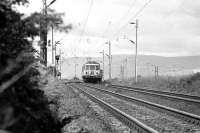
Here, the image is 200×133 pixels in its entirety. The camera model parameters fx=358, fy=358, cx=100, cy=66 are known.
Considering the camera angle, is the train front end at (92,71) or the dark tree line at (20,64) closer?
the dark tree line at (20,64)

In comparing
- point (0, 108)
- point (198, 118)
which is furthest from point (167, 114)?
point (0, 108)

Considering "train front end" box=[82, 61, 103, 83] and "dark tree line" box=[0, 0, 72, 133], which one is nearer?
"dark tree line" box=[0, 0, 72, 133]

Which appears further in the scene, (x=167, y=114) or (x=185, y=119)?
(x=167, y=114)

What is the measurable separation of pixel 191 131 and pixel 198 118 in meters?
1.61

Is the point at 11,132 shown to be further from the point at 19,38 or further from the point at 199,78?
the point at 199,78

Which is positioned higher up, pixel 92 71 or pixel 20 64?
pixel 92 71

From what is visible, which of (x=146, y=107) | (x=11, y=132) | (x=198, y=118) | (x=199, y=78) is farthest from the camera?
(x=199, y=78)

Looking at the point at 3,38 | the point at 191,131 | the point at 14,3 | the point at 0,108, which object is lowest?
the point at 191,131

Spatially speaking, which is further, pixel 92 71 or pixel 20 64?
pixel 92 71

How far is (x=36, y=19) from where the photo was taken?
14.1 ft

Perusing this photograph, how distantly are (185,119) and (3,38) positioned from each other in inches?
382

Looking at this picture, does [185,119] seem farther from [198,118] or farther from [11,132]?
[11,132]

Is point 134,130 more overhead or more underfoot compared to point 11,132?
more underfoot

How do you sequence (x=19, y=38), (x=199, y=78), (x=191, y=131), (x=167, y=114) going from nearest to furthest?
(x=19, y=38)
(x=191, y=131)
(x=167, y=114)
(x=199, y=78)
